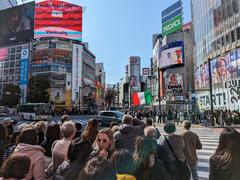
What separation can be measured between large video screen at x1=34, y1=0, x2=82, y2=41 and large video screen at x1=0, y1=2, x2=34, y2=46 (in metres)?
5.49

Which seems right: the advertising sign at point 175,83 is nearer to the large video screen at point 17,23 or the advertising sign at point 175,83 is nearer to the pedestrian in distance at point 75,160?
the large video screen at point 17,23

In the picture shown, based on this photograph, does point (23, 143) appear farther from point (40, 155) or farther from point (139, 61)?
point (139, 61)

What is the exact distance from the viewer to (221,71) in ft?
112

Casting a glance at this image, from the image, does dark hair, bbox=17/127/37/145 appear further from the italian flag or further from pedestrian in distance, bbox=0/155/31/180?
the italian flag

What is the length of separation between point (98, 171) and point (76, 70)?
3211 inches

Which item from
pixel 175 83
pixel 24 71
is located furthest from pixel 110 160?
pixel 24 71

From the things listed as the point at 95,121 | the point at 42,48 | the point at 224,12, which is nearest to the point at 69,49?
the point at 42,48

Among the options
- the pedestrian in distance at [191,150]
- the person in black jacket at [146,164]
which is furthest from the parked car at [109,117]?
the person in black jacket at [146,164]

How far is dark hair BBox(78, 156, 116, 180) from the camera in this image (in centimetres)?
223

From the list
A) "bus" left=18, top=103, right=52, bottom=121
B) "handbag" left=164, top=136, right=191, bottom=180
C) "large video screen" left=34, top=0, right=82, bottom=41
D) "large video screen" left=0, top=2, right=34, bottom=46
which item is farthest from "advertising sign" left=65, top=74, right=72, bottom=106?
"handbag" left=164, top=136, right=191, bottom=180

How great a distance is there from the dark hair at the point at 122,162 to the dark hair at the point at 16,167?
0.86 metres

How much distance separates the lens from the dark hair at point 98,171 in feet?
7.30

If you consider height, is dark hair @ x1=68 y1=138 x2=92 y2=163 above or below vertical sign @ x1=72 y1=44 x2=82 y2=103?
below

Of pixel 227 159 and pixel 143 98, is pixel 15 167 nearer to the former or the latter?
pixel 227 159
